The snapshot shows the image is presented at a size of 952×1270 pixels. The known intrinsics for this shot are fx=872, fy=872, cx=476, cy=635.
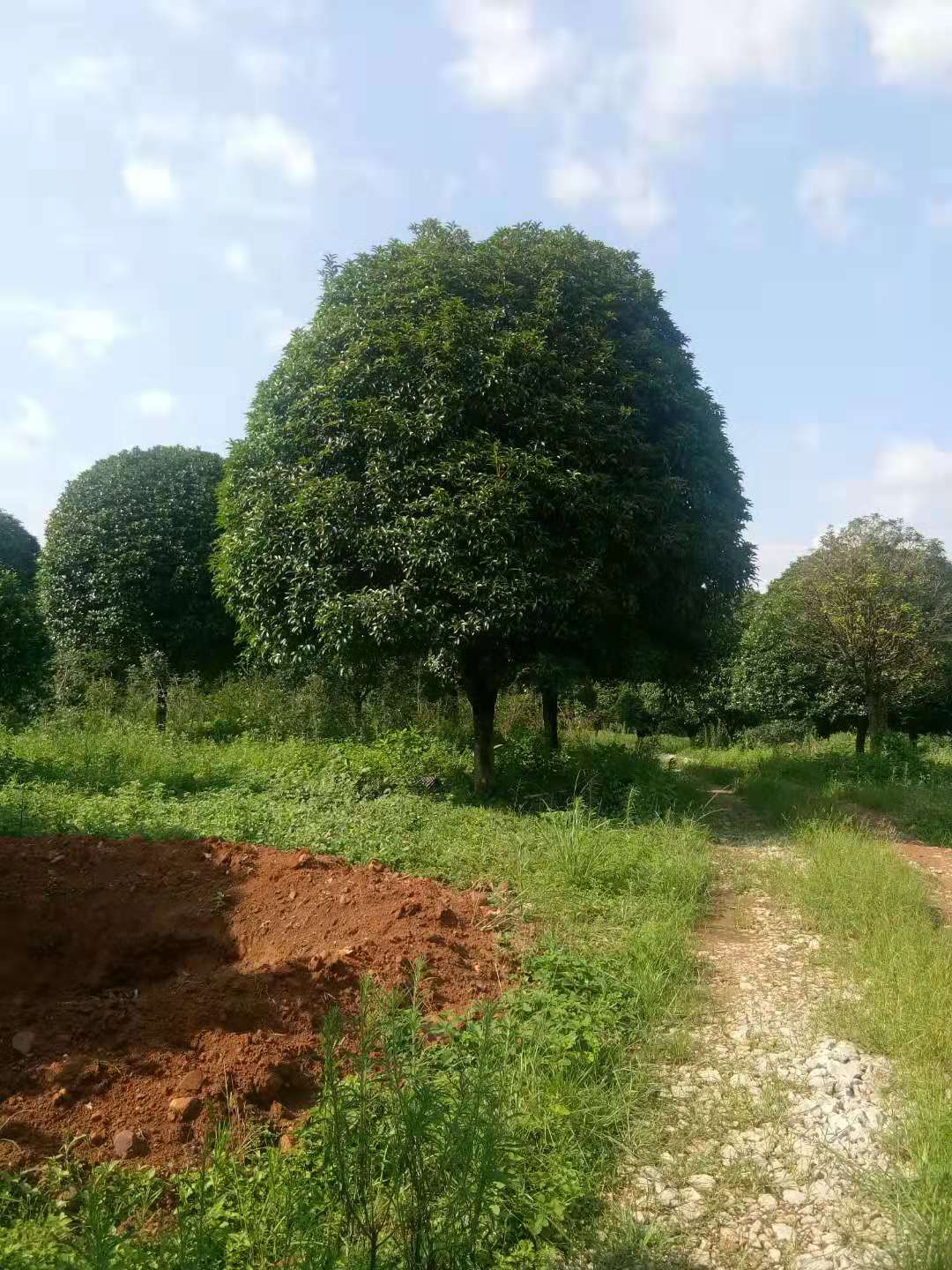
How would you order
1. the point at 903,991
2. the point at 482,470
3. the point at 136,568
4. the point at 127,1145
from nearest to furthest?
1. the point at 127,1145
2. the point at 903,991
3. the point at 482,470
4. the point at 136,568

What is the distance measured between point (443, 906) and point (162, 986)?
1623 millimetres

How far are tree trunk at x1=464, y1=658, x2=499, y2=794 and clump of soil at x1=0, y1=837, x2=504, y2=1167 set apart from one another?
3.80 meters

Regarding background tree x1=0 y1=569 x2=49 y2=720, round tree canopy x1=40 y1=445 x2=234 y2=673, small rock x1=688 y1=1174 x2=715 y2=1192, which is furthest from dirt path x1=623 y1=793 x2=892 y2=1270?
round tree canopy x1=40 y1=445 x2=234 y2=673

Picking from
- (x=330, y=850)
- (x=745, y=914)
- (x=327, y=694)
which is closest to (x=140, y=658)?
(x=327, y=694)

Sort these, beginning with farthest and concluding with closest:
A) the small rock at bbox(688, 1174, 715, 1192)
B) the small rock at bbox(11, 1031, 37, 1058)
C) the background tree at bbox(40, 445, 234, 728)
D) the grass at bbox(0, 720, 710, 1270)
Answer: the background tree at bbox(40, 445, 234, 728), the small rock at bbox(11, 1031, 37, 1058), the small rock at bbox(688, 1174, 715, 1192), the grass at bbox(0, 720, 710, 1270)

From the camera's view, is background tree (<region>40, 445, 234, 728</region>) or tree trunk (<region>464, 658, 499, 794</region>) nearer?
tree trunk (<region>464, 658, 499, 794</region>)

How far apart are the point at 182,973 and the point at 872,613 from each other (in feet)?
45.2

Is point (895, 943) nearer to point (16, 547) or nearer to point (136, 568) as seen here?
point (136, 568)

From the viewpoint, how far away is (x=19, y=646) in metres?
11.2

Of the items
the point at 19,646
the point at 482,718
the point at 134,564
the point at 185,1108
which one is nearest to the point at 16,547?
the point at 134,564

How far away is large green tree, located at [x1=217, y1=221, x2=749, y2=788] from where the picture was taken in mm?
8531

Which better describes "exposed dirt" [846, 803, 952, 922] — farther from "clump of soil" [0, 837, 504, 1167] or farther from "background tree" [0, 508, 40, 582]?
"background tree" [0, 508, 40, 582]

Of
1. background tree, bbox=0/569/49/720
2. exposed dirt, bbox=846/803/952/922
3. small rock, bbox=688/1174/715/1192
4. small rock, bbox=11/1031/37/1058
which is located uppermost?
background tree, bbox=0/569/49/720

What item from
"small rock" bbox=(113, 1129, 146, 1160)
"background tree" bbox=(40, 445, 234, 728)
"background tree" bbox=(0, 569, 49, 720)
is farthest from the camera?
"background tree" bbox=(40, 445, 234, 728)
